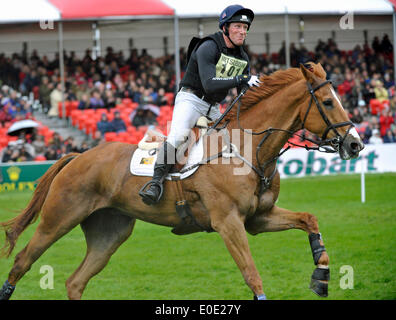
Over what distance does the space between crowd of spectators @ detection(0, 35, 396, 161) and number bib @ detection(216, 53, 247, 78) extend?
1253 cm

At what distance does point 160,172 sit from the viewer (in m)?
6.13

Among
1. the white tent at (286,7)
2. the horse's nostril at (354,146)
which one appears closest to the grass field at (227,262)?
the horse's nostril at (354,146)

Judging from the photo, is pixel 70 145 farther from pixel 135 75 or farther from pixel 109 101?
pixel 135 75

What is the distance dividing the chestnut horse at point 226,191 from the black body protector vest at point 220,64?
0.28 meters

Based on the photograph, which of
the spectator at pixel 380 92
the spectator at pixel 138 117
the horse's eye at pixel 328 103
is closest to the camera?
the horse's eye at pixel 328 103

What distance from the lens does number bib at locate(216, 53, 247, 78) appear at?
608 centimetres

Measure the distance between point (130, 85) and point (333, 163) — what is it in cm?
754

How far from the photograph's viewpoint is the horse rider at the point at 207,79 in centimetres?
589

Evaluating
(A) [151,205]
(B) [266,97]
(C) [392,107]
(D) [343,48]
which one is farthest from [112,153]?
(D) [343,48]

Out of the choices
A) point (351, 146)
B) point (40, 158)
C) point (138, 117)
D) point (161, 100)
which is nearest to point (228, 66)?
point (351, 146)

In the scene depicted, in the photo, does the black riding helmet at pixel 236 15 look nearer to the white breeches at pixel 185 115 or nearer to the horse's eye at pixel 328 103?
the white breeches at pixel 185 115

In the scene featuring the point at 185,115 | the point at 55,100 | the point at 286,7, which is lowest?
the point at 185,115

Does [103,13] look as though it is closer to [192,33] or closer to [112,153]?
[192,33]

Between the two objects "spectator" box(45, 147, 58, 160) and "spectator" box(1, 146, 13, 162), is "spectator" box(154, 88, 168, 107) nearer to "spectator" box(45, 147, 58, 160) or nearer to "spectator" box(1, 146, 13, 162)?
"spectator" box(45, 147, 58, 160)
